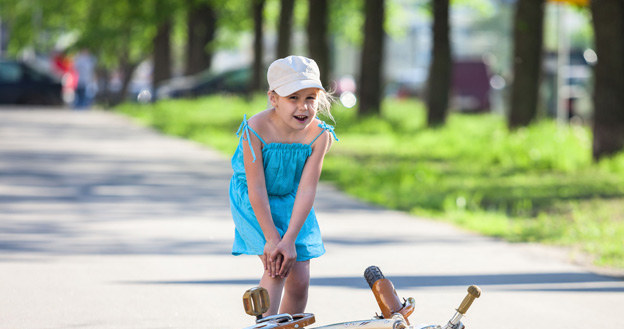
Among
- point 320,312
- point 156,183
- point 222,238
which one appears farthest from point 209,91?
point 320,312

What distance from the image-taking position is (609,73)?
593 inches

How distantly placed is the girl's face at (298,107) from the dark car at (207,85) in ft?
107

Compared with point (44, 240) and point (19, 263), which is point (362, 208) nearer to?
point (44, 240)

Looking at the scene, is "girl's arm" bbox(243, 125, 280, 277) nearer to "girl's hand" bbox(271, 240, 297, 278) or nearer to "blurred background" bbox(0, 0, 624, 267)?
"girl's hand" bbox(271, 240, 297, 278)

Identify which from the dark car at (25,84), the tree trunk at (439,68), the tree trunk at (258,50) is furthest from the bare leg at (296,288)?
the dark car at (25,84)

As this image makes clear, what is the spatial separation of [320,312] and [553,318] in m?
1.28

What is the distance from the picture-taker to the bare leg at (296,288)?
15.7 ft

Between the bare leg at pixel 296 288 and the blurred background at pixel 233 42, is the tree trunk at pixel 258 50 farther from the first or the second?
the bare leg at pixel 296 288

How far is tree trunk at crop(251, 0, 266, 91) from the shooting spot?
117 ft

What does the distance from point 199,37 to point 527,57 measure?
23651mm

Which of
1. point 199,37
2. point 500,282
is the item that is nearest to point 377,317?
point 500,282

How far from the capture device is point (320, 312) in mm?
6375

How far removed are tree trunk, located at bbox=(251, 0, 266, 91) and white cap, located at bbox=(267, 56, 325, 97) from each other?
30.8m

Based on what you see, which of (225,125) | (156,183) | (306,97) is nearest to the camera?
(306,97)
